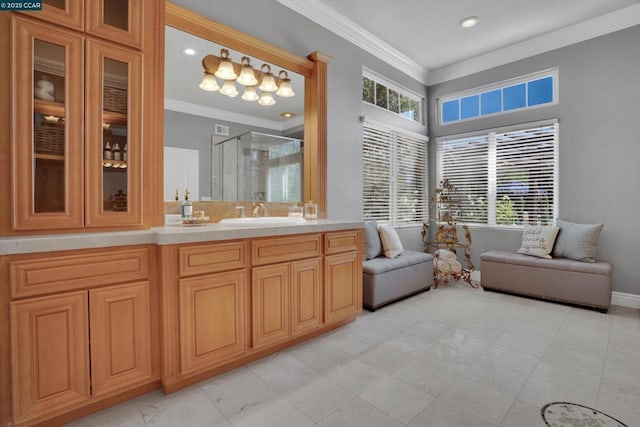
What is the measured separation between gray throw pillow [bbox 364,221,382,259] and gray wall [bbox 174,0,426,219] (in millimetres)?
205

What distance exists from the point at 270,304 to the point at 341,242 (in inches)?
34.2

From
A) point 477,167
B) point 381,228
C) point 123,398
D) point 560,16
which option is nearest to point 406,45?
point 560,16

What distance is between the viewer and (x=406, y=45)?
410 centimetres

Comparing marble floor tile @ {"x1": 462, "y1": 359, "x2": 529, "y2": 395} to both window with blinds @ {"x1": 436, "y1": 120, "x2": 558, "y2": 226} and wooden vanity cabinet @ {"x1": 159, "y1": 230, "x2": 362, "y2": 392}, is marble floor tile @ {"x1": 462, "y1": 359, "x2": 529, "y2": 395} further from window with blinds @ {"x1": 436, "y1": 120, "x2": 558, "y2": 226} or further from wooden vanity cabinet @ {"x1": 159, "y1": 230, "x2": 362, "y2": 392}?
window with blinds @ {"x1": 436, "y1": 120, "x2": 558, "y2": 226}

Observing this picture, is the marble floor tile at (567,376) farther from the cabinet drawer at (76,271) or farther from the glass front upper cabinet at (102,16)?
the glass front upper cabinet at (102,16)

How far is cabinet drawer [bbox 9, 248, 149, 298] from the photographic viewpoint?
1463 mm

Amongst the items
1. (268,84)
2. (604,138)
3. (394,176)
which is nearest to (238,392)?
(268,84)

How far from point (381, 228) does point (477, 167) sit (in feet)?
6.60

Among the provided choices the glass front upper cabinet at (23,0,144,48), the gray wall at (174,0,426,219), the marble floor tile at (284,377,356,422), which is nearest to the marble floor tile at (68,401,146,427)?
the marble floor tile at (284,377,356,422)

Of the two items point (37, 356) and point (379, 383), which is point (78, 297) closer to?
point (37, 356)

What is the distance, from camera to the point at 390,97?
14.6 feet

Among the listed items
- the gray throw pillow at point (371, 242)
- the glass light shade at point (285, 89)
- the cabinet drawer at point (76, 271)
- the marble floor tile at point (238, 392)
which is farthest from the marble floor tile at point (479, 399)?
the glass light shade at point (285, 89)

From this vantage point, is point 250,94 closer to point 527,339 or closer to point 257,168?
point 257,168

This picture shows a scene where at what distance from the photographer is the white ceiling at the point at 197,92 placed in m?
2.31
